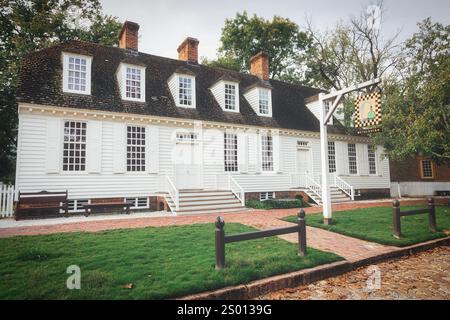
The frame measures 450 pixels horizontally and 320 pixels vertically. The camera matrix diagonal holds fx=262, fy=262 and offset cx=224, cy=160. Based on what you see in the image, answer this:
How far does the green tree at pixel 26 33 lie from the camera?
741 inches

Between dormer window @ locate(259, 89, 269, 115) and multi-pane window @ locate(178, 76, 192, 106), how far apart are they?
5.29 meters

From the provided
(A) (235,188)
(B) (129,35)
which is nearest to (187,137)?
(A) (235,188)

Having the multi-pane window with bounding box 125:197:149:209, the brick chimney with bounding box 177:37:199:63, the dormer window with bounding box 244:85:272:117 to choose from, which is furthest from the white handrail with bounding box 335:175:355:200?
the brick chimney with bounding box 177:37:199:63

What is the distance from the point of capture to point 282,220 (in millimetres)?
10406

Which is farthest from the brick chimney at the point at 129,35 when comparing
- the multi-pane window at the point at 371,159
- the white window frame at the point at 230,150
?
the multi-pane window at the point at 371,159

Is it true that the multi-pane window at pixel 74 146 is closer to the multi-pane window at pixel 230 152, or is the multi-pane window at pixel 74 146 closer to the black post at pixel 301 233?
the multi-pane window at pixel 230 152

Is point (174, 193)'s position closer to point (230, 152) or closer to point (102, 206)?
point (102, 206)

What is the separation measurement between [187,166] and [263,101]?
25.1ft

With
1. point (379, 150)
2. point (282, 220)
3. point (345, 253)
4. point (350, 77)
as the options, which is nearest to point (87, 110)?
point (282, 220)

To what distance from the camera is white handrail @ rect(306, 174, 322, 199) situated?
17.1m

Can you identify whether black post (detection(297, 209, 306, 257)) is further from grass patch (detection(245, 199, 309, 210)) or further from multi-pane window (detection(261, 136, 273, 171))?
multi-pane window (detection(261, 136, 273, 171))

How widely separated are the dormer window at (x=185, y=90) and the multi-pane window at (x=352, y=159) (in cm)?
1394

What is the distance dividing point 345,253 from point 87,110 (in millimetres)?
12450

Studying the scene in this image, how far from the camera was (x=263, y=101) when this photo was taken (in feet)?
61.9
